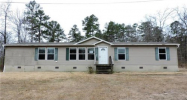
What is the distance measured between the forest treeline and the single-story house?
783cm

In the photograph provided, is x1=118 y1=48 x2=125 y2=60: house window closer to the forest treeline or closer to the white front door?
the white front door

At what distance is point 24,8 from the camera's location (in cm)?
2341

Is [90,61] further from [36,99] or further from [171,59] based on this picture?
[36,99]

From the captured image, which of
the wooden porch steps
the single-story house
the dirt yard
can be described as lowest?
the dirt yard

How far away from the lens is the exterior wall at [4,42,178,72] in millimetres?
12820

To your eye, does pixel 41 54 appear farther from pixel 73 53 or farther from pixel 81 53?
pixel 81 53

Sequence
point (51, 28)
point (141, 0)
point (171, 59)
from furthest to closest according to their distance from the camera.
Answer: point (51, 28) → point (171, 59) → point (141, 0)

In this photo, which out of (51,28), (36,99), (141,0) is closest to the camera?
(36,99)

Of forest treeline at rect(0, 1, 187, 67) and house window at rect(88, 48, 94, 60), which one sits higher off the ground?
forest treeline at rect(0, 1, 187, 67)

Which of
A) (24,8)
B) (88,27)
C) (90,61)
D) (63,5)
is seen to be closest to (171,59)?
(90,61)

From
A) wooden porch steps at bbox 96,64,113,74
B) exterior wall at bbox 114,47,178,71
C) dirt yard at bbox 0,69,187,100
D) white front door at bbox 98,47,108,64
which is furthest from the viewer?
white front door at bbox 98,47,108,64

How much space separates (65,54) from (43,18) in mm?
13906

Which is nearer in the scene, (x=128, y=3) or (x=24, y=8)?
(x=128, y=3)

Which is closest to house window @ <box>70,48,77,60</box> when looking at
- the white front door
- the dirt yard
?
the white front door
